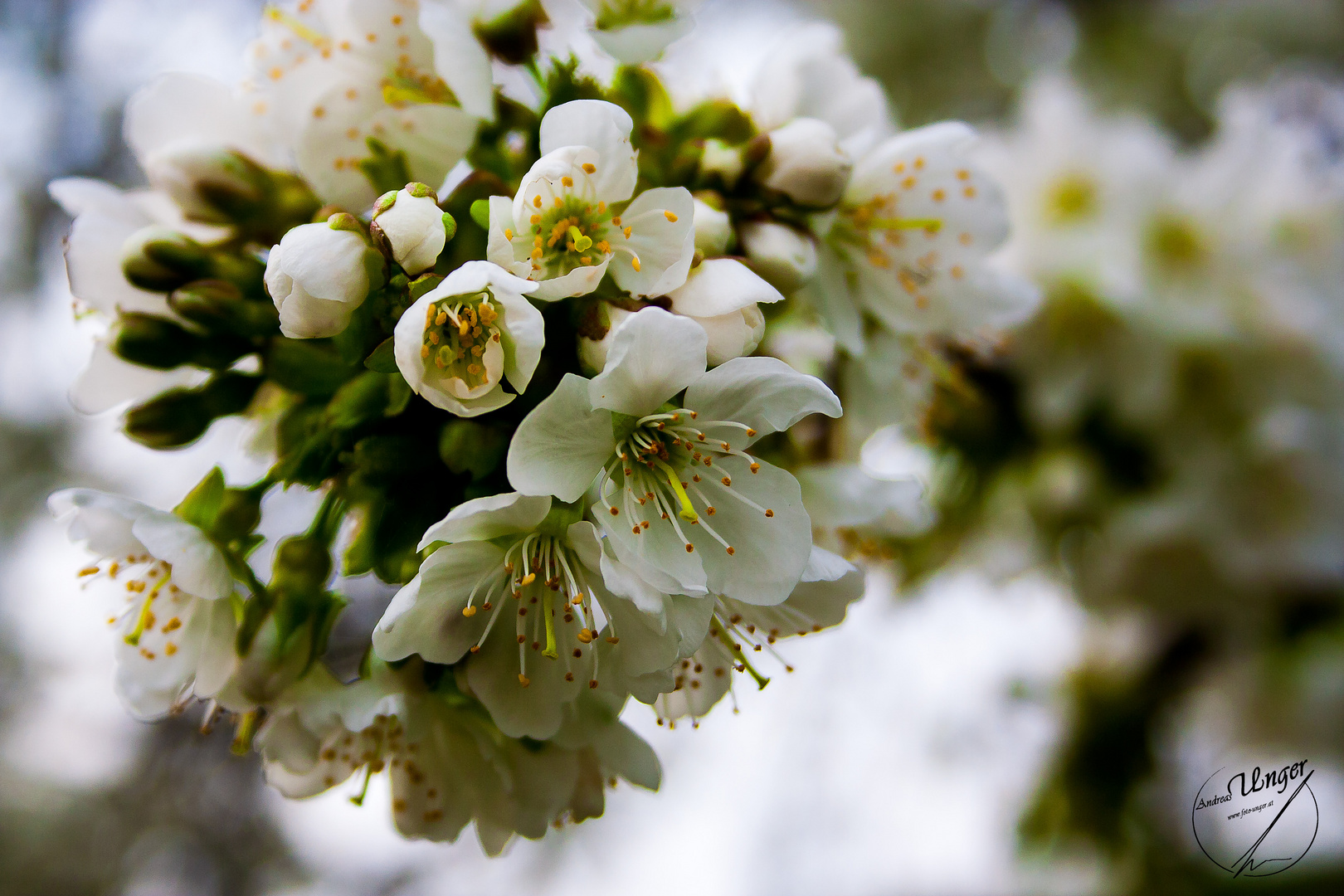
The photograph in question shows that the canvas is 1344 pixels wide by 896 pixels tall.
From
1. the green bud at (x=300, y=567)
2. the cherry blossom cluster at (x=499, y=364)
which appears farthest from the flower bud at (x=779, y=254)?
the green bud at (x=300, y=567)

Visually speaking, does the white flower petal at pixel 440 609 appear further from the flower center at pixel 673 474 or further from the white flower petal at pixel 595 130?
the white flower petal at pixel 595 130

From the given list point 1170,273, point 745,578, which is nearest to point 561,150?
point 745,578

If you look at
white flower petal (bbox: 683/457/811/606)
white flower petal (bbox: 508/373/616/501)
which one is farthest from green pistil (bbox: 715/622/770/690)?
white flower petal (bbox: 508/373/616/501)

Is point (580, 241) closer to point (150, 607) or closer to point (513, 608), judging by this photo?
point (513, 608)

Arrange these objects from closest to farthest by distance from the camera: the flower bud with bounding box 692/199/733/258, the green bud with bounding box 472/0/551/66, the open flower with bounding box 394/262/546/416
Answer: the open flower with bounding box 394/262/546/416, the flower bud with bounding box 692/199/733/258, the green bud with bounding box 472/0/551/66

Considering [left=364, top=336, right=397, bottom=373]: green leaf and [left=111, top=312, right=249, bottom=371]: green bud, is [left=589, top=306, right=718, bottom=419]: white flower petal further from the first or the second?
[left=111, top=312, right=249, bottom=371]: green bud

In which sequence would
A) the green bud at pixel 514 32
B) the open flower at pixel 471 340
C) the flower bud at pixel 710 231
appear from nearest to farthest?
the open flower at pixel 471 340
the flower bud at pixel 710 231
the green bud at pixel 514 32
